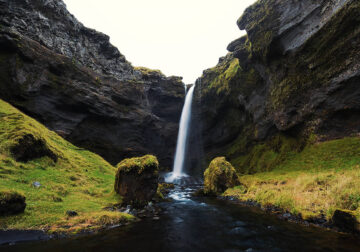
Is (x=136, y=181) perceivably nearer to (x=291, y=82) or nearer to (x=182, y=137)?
(x=291, y=82)

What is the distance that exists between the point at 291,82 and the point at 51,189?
36.2m

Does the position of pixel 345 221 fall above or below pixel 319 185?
below

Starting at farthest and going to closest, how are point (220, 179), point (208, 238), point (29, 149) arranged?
point (220, 179) < point (29, 149) < point (208, 238)

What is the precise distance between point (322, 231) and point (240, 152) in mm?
36469

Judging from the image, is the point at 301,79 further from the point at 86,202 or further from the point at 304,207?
the point at 86,202

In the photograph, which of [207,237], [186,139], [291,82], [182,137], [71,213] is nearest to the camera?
[207,237]

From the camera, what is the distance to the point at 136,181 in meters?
16.2

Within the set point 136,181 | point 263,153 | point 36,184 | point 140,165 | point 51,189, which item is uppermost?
point 263,153

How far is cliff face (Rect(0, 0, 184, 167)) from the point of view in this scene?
33.6m

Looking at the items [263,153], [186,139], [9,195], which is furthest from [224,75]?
[9,195]

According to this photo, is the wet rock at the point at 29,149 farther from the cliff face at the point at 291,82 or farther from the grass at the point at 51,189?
the cliff face at the point at 291,82

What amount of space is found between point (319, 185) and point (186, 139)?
50667 millimetres

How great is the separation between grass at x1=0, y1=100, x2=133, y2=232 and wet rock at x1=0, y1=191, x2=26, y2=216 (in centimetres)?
34

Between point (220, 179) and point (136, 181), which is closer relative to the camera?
point (136, 181)
